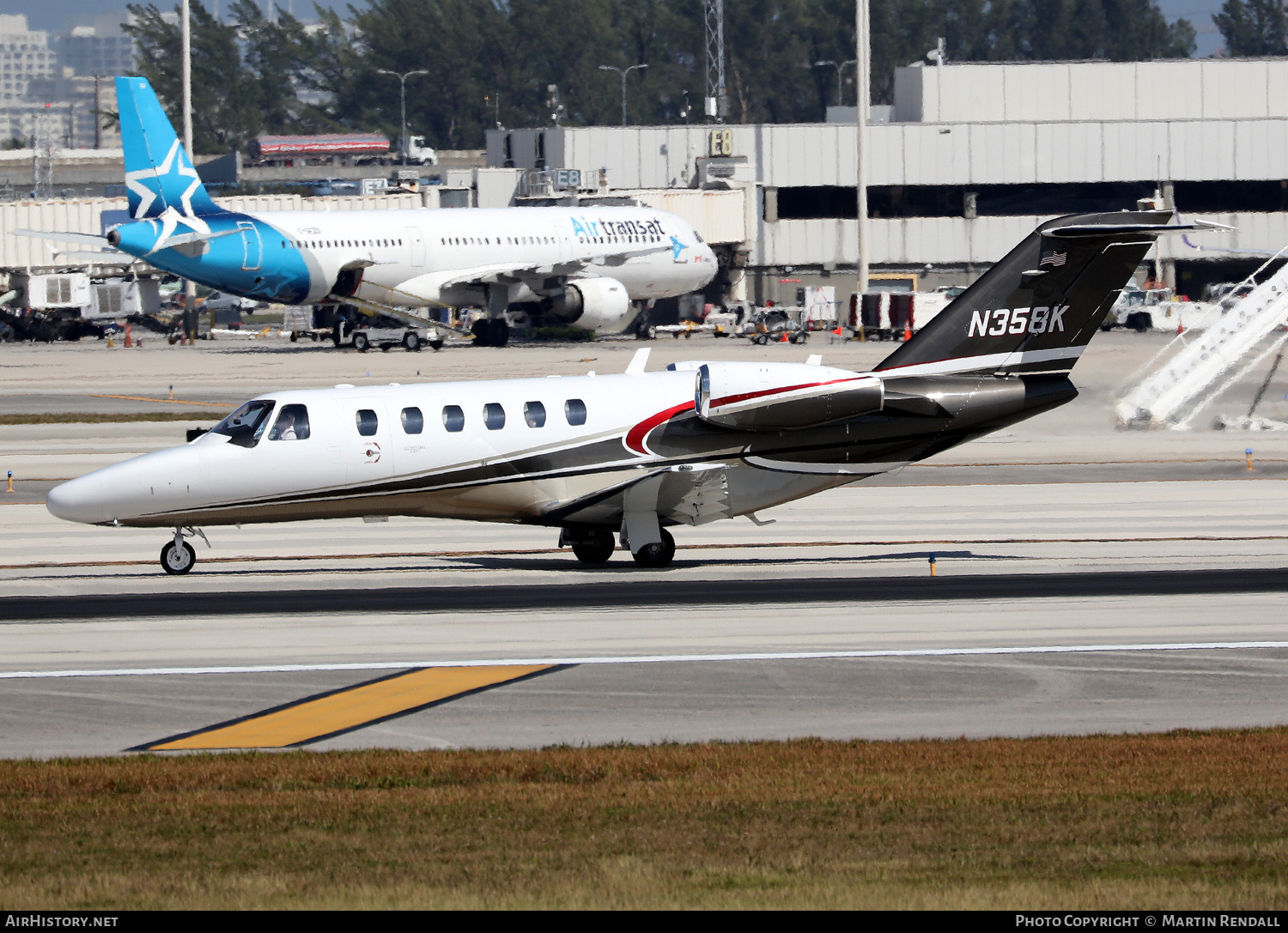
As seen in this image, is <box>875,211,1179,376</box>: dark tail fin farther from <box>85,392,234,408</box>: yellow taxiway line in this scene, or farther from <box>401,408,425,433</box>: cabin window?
<box>85,392,234,408</box>: yellow taxiway line

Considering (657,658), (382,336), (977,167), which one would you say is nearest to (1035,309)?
(657,658)

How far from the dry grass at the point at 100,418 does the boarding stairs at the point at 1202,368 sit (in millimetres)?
26840

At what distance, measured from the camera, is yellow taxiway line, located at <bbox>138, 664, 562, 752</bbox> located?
16.0 metres

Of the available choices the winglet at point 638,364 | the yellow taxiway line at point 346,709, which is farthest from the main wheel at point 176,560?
the yellow taxiway line at point 346,709

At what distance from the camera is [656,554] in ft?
85.5

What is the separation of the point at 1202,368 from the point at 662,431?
89.5ft

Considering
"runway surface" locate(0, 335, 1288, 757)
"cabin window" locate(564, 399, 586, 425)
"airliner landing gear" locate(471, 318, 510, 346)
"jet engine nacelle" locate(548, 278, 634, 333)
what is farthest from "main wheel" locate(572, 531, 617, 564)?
"airliner landing gear" locate(471, 318, 510, 346)

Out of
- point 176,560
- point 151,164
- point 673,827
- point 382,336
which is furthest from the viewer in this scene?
point 382,336

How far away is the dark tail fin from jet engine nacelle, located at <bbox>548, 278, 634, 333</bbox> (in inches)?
1928

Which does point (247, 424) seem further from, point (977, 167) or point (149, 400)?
point (977, 167)

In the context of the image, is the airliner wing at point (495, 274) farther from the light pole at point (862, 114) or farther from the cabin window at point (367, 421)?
the cabin window at point (367, 421)

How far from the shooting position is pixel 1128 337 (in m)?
79.5

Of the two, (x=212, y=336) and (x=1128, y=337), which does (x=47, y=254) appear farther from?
(x=1128, y=337)

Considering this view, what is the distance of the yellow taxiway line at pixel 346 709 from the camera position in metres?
16.0
